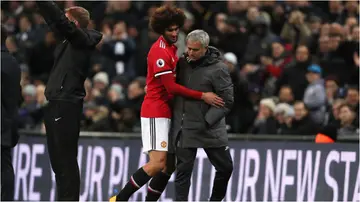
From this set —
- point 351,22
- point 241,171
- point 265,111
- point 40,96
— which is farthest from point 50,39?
point 241,171

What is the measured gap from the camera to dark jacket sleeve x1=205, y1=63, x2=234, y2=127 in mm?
11195

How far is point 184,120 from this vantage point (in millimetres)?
11344

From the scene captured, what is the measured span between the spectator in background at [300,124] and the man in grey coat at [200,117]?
174 inches

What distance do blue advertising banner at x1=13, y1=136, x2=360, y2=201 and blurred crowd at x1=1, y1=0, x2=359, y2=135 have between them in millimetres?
1324

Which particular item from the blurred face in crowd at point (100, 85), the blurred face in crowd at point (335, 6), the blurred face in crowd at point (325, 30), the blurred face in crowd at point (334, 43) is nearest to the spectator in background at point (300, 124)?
the blurred face in crowd at point (334, 43)

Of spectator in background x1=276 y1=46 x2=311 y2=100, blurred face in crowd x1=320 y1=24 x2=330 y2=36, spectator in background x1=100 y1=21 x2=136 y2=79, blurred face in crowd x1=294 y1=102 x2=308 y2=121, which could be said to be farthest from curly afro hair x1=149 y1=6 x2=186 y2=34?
spectator in background x1=100 y1=21 x2=136 y2=79

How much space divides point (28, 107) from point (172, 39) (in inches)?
323

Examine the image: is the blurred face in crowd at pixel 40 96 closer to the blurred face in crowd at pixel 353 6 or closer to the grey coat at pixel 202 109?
the blurred face in crowd at pixel 353 6

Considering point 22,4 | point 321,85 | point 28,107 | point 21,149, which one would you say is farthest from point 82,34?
point 22,4

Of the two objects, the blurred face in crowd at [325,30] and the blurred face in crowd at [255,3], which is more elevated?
the blurred face in crowd at [255,3]

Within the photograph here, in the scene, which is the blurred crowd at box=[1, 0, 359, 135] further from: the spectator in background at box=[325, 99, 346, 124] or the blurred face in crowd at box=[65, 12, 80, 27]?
the blurred face in crowd at box=[65, 12, 80, 27]

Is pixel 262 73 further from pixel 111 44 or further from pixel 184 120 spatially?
pixel 184 120

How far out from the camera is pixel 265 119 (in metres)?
16.2

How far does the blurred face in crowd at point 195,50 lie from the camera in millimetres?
11133
